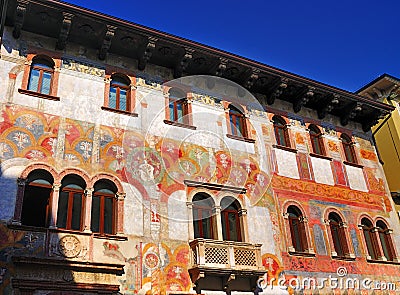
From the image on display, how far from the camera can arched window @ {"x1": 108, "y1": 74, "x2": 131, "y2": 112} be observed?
13.0 m

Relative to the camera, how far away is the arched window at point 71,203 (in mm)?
10602

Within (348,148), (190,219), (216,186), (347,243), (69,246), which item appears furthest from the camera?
(348,148)

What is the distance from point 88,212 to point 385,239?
34.1 feet

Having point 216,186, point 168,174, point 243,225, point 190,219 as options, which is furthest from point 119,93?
point 243,225

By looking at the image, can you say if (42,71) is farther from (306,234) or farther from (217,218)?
(306,234)

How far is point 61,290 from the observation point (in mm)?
9664

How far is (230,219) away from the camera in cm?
1296

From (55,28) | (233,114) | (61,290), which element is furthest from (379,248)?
(55,28)

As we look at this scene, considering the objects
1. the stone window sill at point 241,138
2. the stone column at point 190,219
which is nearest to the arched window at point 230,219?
the stone column at point 190,219

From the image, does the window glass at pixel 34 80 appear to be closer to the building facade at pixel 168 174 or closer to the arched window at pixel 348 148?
the building facade at pixel 168 174

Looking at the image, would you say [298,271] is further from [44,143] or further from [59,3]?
[59,3]

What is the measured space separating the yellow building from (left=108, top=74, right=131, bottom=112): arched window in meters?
10.8

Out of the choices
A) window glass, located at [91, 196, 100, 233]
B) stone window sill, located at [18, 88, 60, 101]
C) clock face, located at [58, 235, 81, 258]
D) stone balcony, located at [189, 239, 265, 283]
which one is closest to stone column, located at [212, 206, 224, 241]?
stone balcony, located at [189, 239, 265, 283]

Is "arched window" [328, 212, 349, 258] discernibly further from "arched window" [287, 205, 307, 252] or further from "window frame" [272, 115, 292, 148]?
"window frame" [272, 115, 292, 148]
